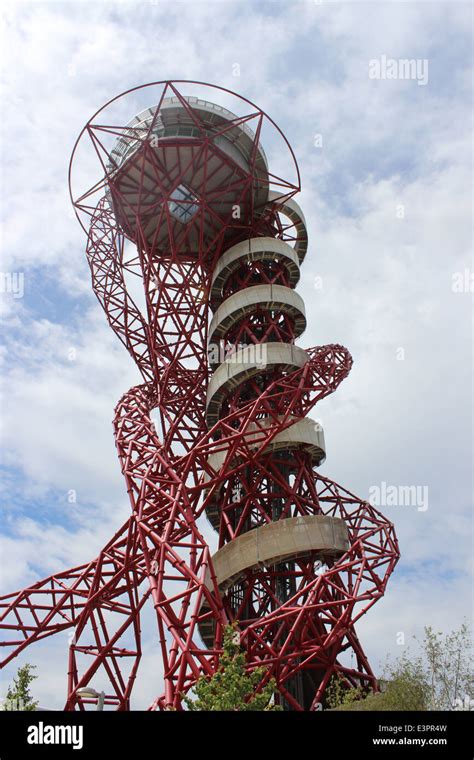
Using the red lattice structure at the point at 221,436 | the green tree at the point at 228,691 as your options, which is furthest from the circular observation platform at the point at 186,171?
the green tree at the point at 228,691

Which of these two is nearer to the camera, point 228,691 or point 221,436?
point 228,691

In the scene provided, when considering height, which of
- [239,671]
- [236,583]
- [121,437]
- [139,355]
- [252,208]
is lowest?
[239,671]

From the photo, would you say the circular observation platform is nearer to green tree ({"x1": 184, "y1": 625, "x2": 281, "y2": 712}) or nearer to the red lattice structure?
the red lattice structure

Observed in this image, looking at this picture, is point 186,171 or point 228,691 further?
point 186,171

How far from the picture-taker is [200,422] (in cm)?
4256

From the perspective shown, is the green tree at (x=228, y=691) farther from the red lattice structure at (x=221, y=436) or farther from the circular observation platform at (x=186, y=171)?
the circular observation platform at (x=186, y=171)

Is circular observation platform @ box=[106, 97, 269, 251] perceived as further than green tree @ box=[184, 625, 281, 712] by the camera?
Yes

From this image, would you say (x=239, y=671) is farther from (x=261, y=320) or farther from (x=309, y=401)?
(x=261, y=320)

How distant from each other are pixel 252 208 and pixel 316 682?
2933 cm

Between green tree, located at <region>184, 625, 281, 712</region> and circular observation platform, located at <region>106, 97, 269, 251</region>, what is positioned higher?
circular observation platform, located at <region>106, 97, 269, 251</region>

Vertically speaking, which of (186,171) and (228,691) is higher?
(186,171)

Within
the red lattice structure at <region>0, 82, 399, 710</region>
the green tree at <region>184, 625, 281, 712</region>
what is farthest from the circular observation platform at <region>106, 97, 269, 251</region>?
the green tree at <region>184, 625, 281, 712</region>
